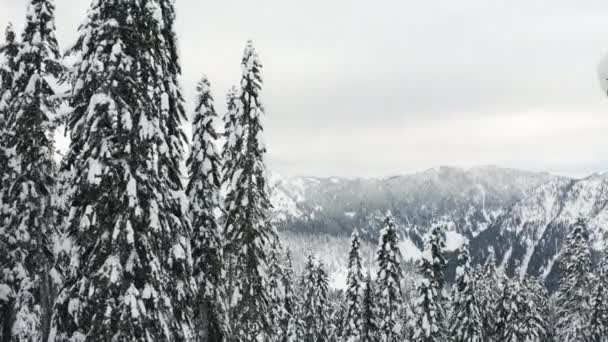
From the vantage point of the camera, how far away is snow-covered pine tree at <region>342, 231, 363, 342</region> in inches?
1688

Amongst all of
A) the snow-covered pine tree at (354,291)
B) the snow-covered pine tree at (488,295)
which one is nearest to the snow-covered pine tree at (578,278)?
the snow-covered pine tree at (488,295)

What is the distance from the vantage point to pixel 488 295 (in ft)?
172

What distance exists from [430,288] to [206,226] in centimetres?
1916

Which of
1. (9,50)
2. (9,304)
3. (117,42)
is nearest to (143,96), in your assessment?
(117,42)

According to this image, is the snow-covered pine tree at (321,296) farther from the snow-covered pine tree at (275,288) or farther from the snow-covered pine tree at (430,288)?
the snow-covered pine tree at (430,288)

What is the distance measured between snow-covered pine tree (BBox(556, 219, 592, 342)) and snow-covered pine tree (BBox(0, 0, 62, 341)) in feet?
129

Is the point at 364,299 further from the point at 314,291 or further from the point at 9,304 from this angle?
the point at 9,304

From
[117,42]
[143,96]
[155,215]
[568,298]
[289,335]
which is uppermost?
[117,42]

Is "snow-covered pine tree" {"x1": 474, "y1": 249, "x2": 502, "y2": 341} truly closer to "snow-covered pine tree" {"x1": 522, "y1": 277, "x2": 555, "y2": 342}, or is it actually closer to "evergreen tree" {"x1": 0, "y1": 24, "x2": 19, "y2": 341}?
"snow-covered pine tree" {"x1": 522, "y1": 277, "x2": 555, "y2": 342}

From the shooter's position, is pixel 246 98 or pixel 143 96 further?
pixel 246 98

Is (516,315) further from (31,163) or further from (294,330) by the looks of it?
(31,163)

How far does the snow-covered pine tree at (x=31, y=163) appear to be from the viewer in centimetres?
2261

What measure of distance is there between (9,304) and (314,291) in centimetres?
3048

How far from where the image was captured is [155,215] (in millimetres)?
15141
